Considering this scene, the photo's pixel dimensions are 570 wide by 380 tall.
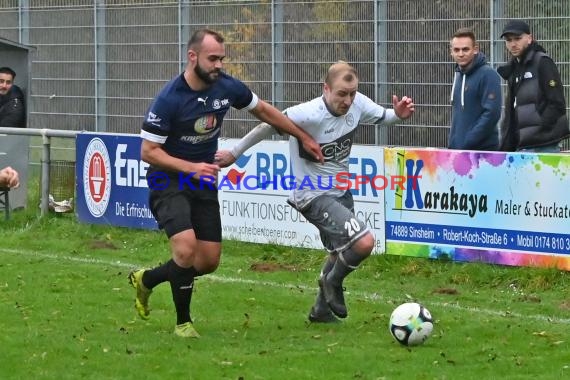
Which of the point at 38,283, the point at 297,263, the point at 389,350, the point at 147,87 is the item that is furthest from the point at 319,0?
the point at 389,350

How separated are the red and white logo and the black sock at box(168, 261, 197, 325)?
633 cm

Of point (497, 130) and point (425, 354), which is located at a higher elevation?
point (497, 130)

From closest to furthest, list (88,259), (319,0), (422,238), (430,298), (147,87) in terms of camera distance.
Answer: (430,298) → (422,238) → (88,259) → (319,0) → (147,87)

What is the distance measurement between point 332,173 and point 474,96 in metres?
2.89

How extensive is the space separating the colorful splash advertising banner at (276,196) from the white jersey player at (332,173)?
9.29 feet

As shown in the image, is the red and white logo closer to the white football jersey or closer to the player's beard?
the white football jersey

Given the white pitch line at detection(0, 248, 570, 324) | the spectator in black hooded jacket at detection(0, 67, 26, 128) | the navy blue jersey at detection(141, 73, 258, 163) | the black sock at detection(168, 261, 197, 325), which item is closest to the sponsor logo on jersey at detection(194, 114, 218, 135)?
the navy blue jersey at detection(141, 73, 258, 163)

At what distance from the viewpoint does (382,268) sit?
12828 millimetres

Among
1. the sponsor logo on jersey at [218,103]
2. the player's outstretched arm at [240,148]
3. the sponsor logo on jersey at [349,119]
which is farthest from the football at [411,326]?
the sponsor logo on jersey at [218,103]

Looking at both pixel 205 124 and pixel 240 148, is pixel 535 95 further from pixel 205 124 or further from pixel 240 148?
pixel 205 124

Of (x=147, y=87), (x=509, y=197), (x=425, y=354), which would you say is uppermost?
(x=147, y=87)

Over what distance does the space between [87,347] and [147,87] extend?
11040mm

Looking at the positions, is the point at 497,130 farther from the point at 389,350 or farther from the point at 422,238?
the point at 389,350

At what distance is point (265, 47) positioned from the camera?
60.0ft
